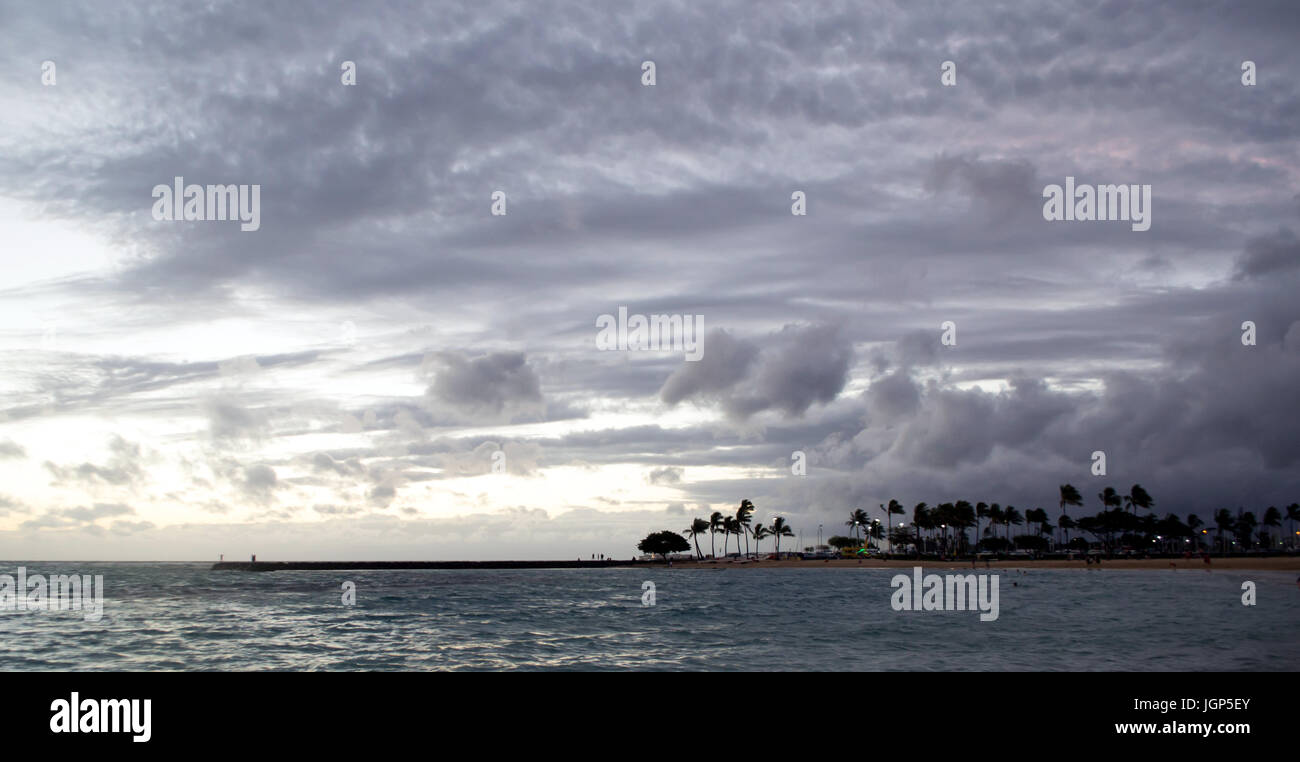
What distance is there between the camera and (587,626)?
50906mm

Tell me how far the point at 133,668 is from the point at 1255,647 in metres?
46.5
